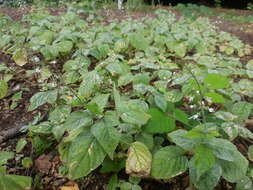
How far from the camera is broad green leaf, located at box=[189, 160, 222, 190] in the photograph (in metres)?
1.23

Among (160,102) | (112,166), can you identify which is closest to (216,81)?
(160,102)

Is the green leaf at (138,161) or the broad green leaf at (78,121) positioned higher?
the broad green leaf at (78,121)

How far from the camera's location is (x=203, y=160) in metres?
1.17

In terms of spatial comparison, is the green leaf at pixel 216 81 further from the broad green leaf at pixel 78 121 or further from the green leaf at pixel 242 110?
the broad green leaf at pixel 78 121

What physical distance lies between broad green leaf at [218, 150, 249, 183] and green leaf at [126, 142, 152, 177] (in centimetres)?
38

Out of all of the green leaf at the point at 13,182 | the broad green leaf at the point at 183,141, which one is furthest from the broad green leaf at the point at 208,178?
the green leaf at the point at 13,182

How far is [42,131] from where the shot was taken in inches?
63.8

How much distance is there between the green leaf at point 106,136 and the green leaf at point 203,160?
15.5 inches

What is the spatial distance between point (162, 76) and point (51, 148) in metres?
1.05

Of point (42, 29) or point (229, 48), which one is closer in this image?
point (42, 29)

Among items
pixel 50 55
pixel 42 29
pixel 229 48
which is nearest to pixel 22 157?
pixel 50 55

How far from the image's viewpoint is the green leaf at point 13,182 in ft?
4.02

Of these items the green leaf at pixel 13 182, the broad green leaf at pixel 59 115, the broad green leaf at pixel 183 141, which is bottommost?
the green leaf at pixel 13 182

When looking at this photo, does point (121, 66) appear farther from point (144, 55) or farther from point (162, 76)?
point (144, 55)
